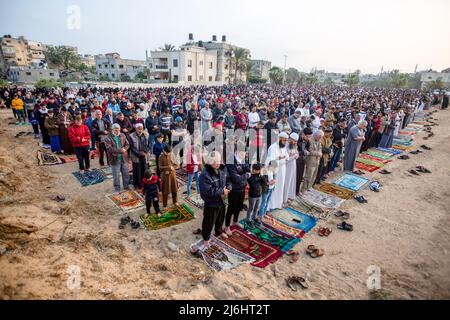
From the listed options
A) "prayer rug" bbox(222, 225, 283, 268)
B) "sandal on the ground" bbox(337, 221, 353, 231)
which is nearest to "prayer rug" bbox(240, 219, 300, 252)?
"prayer rug" bbox(222, 225, 283, 268)

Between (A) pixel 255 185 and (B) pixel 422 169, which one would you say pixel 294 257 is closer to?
(A) pixel 255 185

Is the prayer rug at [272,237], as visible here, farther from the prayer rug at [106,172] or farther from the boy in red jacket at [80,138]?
the boy in red jacket at [80,138]

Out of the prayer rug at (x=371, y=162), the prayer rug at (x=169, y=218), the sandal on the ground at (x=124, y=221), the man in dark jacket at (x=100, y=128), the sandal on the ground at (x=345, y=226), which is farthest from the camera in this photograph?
the prayer rug at (x=371, y=162)

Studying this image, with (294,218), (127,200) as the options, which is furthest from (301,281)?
(127,200)

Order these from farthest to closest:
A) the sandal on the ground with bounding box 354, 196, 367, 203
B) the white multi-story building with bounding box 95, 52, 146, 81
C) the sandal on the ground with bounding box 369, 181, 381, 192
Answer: the white multi-story building with bounding box 95, 52, 146, 81, the sandal on the ground with bounding box 369, 181, 381, 192, the sandal on the ground with bounding box 354, 196, 367, 203

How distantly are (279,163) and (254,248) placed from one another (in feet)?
6.64

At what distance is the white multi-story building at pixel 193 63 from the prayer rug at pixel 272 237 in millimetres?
37853

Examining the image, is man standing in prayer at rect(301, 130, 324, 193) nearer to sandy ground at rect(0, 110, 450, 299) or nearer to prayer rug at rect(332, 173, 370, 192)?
sandy ground at rect(0, 110, 450, 299)

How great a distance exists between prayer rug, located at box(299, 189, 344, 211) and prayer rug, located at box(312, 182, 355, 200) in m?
0.23

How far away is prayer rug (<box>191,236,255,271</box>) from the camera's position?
411 cm

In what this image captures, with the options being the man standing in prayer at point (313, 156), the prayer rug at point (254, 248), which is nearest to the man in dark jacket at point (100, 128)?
the prayer rug at point (254, 248)

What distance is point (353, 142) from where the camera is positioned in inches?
327

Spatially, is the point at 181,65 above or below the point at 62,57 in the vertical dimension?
below

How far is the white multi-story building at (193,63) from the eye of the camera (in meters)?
40.1
